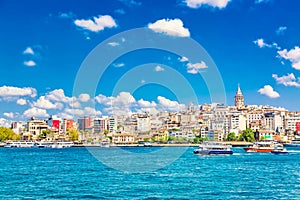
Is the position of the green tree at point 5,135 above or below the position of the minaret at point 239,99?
below

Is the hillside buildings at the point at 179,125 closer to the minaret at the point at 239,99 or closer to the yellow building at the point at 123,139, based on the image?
the yellow building at the point at 123,139

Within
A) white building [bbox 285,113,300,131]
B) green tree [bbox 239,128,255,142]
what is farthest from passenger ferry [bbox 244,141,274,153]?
white building [bbox 285,113,300,131]

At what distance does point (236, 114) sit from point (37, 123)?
40.7m

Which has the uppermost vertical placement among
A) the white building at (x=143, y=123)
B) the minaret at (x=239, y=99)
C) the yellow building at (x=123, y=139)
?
the minaret at (x=239, y=99)

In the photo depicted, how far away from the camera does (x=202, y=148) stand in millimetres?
39531

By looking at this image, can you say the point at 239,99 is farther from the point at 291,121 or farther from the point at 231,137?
the point at 231,137

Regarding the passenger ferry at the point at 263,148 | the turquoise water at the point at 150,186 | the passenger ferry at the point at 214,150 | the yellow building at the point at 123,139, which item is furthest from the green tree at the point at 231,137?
the turquoise water at the point at 150,186

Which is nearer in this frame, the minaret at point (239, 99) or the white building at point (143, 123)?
→ the white building at point (143, 123)

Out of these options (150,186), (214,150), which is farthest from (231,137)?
(150,186)

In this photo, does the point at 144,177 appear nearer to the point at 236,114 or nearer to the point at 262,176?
the point at 262,176

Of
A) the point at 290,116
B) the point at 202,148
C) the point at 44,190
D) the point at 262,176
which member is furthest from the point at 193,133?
the point at 44,190

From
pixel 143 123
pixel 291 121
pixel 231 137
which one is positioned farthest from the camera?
pixel 143 123

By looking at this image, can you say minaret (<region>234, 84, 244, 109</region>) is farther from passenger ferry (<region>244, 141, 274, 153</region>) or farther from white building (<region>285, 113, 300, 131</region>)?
passenger ferry (<region>244, 141, 274, 153</region>)

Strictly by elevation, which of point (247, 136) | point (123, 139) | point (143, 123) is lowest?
point (123, 139)
